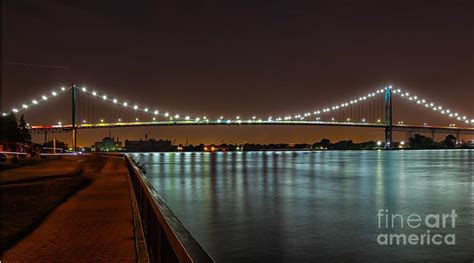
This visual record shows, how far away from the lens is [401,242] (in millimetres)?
12211

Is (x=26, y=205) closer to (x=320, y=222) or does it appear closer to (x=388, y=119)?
(x=320, y=222)

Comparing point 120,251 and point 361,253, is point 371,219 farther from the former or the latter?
point 120,251

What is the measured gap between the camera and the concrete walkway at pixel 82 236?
740cm

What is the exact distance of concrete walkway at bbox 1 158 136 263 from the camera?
24.3 ft

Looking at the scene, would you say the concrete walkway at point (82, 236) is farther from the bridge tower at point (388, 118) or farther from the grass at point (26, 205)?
the bridge tower at point (388, 118)

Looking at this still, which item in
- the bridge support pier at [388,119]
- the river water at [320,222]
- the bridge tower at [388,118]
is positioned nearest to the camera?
the river water at [320,222]

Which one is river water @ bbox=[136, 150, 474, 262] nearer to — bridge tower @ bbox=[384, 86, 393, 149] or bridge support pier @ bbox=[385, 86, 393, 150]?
bridge support pier @ bbox=[385, 86, 393, 150]

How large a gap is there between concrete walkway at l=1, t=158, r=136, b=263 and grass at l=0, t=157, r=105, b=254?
19 cm

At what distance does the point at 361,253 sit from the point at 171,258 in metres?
7.61

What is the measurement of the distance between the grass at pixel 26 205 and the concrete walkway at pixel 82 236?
0.61 ft

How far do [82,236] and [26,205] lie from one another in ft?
15.8

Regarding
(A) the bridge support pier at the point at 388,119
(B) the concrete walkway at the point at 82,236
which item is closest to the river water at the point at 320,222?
(B) the concrete walkway at the point at 82,236

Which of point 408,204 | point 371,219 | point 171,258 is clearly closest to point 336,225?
point 371,219

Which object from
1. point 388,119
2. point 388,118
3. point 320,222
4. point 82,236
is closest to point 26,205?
point 82,236
